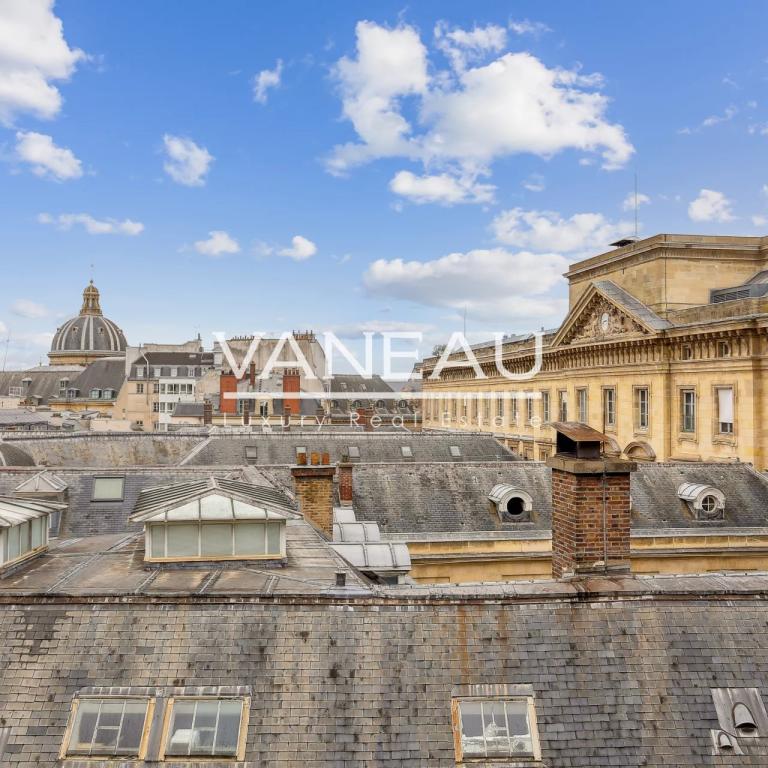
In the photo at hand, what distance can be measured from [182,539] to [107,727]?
13.9 feet

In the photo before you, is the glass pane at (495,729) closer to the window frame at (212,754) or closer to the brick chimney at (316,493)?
the window frame at (212,754)

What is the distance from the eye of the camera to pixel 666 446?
39562 mm

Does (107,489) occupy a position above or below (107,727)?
above

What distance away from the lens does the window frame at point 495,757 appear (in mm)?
7154

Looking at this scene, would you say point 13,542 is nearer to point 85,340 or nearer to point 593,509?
point 593,509

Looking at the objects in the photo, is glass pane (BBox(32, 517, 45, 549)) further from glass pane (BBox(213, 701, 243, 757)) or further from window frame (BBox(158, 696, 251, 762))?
glass pane (BBox(213, 701, 243, 757))

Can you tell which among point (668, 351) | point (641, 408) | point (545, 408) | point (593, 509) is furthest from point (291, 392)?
point (593, 509)

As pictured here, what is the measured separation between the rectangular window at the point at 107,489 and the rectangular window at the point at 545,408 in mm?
42247

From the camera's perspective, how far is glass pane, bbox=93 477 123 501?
19484mm

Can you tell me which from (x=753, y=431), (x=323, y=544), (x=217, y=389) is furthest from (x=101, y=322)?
(x=323, y=544)

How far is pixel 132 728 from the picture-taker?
7.29 meters

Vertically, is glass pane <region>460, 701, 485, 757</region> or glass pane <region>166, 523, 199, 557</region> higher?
glass pane <region>166, 523, 199, 557</region>

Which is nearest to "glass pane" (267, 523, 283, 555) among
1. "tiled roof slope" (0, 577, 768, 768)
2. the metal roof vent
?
"tiled roof slope" (0, 577, 768, 768)

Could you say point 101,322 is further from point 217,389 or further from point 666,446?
point 666,446
